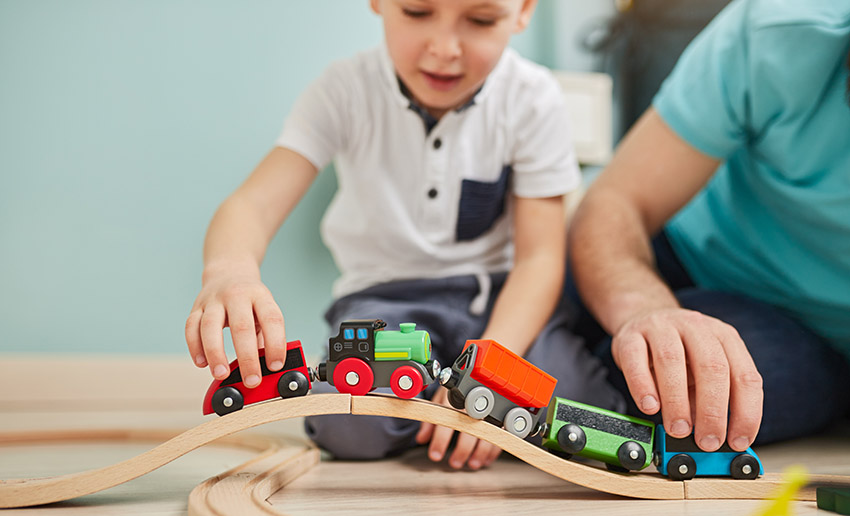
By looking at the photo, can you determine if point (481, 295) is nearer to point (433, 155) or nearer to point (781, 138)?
point (433, 155)

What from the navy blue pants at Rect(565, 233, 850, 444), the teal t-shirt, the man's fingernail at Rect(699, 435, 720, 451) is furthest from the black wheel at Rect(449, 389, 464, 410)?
the teal t-shirt

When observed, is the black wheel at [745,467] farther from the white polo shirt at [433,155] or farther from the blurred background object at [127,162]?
the blurred background object at [127,162]

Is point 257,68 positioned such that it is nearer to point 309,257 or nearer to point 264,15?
point 264,15

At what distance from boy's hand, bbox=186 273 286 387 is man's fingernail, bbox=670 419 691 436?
0.33 metres

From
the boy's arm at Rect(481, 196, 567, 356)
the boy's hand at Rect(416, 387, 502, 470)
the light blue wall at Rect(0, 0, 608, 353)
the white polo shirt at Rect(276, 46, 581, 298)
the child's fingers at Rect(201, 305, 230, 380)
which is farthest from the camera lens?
the light blue wall at Rect(0, 0, 608, 353)

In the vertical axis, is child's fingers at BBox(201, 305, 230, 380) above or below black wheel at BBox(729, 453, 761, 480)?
above

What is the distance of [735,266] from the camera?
103 centimetres

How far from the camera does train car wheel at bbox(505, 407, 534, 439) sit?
1.95 ft


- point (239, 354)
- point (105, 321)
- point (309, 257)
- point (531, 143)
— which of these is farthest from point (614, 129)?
point (239, 354)

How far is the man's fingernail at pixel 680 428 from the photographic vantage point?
0.58m

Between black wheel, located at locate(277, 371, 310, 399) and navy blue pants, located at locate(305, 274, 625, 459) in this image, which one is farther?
navy blue pants, located at locate(305, 274, 625, 459)

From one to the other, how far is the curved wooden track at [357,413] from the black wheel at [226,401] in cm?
2

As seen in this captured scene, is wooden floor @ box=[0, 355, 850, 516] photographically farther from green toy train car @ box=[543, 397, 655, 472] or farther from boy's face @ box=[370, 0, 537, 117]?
boy's face @ box=[370, 0, 537, 117]

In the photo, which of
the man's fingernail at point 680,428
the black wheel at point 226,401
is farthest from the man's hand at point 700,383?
the black wheel at point 226,401
